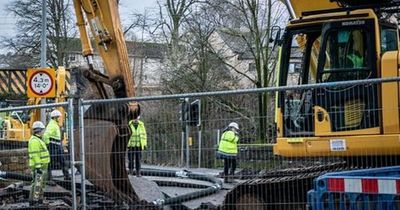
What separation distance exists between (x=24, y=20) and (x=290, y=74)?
125 ft

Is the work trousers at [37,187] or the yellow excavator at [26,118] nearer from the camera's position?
the work trousers at [37,187]

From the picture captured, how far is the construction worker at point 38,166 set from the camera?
1067cm

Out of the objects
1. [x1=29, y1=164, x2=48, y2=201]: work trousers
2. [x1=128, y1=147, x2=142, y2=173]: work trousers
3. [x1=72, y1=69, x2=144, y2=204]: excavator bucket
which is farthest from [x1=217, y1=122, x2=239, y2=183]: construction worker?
[x1=29, y1=164, x2=48, y2=201]: work trousers

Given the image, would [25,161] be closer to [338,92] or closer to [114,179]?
[114,179]

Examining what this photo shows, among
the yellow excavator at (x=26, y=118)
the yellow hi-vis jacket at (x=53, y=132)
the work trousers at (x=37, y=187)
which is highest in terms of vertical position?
the yellow excavator at (x=26, y=118)

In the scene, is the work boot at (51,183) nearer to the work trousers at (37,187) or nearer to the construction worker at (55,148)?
the work trousers at (37,187)

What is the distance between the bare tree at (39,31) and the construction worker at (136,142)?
35884mm

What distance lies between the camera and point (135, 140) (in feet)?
29.1

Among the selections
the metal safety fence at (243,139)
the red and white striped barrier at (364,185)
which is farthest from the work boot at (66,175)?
the red and white striped barrier at (364,185)

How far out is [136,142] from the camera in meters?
8.89

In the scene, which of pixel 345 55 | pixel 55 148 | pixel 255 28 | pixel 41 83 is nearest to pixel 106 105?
pixel 55 148

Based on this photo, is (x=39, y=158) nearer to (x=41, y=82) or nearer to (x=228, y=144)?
(x=228, y=144)

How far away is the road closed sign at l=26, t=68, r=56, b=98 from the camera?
15812mm

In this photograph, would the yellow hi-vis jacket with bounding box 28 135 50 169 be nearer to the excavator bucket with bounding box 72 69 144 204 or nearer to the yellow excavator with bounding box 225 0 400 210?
the excavator bucket with bounding box 72 69 144 204
